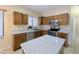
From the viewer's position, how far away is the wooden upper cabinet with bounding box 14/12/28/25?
1.45 m

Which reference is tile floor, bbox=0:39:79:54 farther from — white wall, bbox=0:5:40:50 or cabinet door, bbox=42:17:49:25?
cabinet door, bbox=42:17:49:25

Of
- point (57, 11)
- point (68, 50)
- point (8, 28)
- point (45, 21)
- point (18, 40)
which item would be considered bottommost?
point (68, 50)

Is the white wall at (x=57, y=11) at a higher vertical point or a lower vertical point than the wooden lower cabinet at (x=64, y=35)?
higher

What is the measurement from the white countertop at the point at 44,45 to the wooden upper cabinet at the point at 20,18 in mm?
339

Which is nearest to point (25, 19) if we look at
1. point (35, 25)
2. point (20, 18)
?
point (20, 18)

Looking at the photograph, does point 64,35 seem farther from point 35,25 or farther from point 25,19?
point 25,19

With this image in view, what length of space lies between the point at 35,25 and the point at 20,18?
10.6 inches

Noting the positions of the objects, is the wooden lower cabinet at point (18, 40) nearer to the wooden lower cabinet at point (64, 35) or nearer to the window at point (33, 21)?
the window at point (33, 21)

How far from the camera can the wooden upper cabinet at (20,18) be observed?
1.45 metres

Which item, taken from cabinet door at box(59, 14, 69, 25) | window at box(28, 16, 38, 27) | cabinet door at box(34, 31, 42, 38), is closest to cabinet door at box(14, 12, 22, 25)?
window at box(28, 16, 38, 27)

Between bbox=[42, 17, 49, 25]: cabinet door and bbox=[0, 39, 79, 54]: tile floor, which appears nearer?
bbox=[0, 39, 79, 54]: tile floor

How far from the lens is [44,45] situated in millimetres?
1502

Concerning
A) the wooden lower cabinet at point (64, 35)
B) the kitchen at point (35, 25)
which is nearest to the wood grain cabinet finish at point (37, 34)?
the kitchen at point (35, 25)
